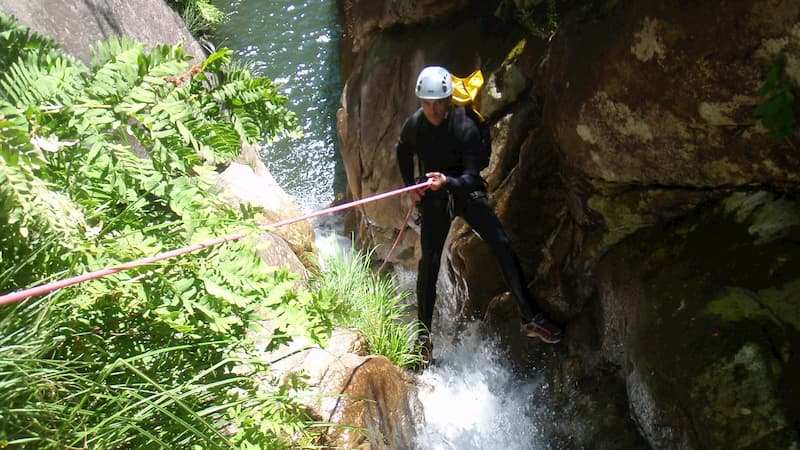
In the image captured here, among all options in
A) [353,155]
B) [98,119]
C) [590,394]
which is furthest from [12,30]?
[353,155]

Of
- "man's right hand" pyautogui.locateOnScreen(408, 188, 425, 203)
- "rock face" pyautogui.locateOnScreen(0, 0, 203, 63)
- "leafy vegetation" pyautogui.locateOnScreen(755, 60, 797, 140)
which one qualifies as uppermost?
"rock face" pyautogui.locateOnScreen(0, 0, 203, 63)

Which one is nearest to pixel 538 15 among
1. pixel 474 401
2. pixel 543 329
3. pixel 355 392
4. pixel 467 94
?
pixel 467 94

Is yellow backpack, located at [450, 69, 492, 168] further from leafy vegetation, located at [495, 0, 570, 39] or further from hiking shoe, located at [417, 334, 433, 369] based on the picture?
hiking shoe, located at [417, 334, 433, 369]

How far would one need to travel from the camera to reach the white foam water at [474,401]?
Result: 4949 mm

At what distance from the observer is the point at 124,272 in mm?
2252

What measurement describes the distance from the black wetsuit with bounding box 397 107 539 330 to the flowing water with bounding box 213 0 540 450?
2.67 ft

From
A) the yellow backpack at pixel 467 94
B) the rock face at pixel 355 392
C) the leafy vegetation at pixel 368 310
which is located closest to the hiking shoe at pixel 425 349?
the leafy vegetation at pixel 368 310

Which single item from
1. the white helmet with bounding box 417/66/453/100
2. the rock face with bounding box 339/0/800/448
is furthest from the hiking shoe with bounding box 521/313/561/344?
the white helmet with bounding box 417/66/453/100

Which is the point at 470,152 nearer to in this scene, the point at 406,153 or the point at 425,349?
the point at 406,153

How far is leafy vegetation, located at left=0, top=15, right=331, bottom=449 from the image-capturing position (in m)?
2.02

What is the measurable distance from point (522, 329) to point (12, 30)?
4.07m

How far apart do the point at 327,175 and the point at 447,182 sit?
6.54 m

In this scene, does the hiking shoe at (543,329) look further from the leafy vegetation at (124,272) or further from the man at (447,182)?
the leafy vegetation at (124,272)

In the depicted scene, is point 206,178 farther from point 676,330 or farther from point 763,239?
point 763,239
